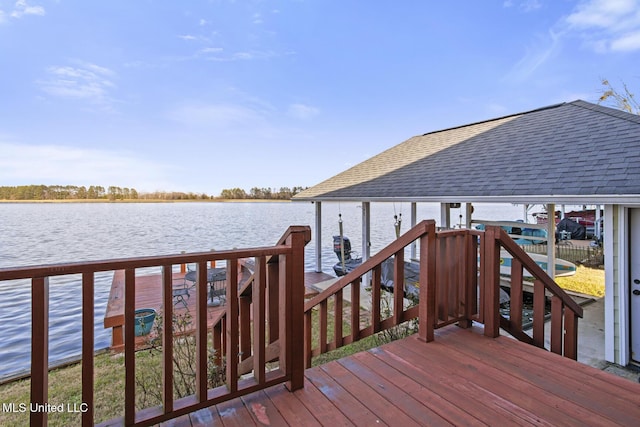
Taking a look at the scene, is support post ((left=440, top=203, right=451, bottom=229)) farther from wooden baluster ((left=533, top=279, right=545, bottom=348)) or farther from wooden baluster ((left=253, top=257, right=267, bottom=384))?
wooden baluster ((left=253, top=257, right=267, bottom=384))

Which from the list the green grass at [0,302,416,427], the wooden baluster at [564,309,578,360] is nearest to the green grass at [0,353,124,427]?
the green grass at [0,302,416,427]

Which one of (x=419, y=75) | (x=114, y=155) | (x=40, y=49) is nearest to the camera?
(x=40, y=49)

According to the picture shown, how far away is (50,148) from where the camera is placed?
1873 centimetres

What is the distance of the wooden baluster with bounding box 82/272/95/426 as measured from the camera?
1.30 metres

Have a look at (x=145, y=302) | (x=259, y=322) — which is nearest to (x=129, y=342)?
(x=259, y=322)

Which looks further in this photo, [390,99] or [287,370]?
[390,99]

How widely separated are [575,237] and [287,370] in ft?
60.2

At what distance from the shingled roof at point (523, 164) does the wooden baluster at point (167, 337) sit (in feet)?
14.9

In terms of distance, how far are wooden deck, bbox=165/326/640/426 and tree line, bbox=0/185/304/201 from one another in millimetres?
12713

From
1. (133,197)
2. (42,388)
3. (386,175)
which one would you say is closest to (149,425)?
(42,388)

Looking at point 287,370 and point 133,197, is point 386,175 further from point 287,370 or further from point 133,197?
point 133,197

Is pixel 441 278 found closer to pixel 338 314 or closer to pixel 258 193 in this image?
pixel 338 314

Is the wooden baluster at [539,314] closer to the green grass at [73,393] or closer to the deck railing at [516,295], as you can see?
the deck railing at [516,295]

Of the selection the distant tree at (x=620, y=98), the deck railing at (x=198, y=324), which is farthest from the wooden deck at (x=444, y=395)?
the distant tree at (x=620, y=98)
